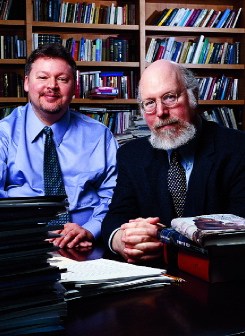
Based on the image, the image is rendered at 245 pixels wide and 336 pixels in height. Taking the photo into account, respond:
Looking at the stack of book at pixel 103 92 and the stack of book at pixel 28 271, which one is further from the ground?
the stack of book at pixel 103 92

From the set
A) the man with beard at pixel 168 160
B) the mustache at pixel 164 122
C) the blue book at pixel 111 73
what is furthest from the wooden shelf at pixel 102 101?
the mustache at pixel 164 122

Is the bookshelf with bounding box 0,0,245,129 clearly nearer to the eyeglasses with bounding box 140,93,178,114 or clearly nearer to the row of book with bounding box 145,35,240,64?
the row of book with bounding box 145,35,240,64

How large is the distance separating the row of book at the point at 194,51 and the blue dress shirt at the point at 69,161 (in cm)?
232

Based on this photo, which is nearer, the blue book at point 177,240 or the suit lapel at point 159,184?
the blue book at point 177,240

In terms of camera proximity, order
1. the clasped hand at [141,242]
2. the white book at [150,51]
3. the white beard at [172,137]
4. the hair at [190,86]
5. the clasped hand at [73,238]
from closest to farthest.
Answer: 1. the clasped hand at [141,242]
2. the clasped hand at [73,238]
3. the white beard at [172,137]
4. the hair at [190,86]
5. the white book at [150,51]

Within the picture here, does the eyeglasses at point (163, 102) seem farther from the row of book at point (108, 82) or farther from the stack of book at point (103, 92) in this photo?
the row of book at point (108, 82)

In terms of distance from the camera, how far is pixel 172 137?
1691 millimetres

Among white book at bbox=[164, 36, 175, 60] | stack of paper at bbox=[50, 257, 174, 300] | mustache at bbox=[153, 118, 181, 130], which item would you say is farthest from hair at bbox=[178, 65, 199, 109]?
white book at bbox=[164, 36, 175, 60]

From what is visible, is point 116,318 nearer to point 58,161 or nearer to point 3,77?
point 58,161

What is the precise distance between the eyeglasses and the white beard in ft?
0.20

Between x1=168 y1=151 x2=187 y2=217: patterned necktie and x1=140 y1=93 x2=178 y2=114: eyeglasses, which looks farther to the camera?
x1=140 y1=93 x2=178 y2=114: eyeglasses

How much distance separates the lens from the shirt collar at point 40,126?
91.0 inches

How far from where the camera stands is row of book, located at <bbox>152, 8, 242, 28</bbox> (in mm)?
4508

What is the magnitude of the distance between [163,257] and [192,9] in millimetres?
3786
